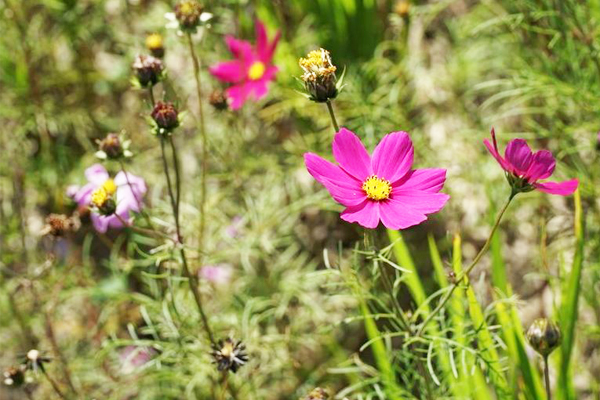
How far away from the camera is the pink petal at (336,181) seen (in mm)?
860

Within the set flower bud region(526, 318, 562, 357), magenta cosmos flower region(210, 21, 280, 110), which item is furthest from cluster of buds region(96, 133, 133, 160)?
flower bud region(526, 318, 562, 357)

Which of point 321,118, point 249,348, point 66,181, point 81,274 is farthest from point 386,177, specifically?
point 66,181

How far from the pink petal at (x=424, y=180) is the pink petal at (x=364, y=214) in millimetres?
62

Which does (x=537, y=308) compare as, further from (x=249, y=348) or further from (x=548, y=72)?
(x=249, y=348)

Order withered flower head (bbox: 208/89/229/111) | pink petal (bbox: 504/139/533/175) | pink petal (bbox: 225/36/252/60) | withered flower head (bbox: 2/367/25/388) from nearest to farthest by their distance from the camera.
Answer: pink petal (bbox: 504/139/533/175), withered flower head (bbox: 2/367/25/388), withered flower head (bbox: 208/89/229/111), pink petal (bbox: 225/36/252/60)

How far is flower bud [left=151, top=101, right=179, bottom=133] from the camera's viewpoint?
1.04 m

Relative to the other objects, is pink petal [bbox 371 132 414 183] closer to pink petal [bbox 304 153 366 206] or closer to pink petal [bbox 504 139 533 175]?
pink petal [bbox 304 153 366 206]

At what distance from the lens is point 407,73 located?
179 cm

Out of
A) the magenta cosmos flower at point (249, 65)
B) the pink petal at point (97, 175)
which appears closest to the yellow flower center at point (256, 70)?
the magenta cosmos flower at point (249, 65)

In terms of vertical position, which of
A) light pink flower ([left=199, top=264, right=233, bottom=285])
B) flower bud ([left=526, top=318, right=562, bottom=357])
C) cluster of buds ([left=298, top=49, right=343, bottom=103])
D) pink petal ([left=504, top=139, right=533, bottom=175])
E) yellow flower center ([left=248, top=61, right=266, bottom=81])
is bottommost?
flower bud ([left=526, top=318, right=562, bottom=357])

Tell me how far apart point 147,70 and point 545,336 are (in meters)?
0.66

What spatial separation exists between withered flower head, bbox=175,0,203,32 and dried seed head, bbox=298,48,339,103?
0.40 meters

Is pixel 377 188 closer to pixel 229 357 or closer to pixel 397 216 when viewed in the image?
pixel 397 216

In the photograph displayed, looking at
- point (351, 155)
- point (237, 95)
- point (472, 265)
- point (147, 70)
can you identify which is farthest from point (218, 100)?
point (472, 265)
